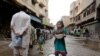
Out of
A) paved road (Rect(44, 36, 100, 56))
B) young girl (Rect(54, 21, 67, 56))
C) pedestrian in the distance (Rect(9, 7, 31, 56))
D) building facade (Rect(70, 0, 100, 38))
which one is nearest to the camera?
pedestrian in the distance (Rect(9, 7, 31, 56))

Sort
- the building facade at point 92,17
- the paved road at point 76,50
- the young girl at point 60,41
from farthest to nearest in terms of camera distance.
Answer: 1. the building facade at point 92,17
2. the paved road at point 76,50
3. the young girl at point 60,41

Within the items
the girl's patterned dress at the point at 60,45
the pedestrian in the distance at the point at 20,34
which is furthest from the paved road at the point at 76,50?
the pedestrian in the distance at the point at 20,34

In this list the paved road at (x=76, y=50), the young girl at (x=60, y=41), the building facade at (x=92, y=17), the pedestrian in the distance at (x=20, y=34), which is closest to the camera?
the pedestrian in the distance at (x=20, y=34)

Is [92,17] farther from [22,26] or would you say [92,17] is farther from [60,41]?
[22,26]

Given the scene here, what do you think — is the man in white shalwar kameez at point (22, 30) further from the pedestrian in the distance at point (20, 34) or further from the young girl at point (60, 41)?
the young girl at point (60, 41)

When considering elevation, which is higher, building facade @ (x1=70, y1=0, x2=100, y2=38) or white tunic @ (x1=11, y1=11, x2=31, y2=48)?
building facade @ (x1=70, y1=0, x2=100, y2=38)

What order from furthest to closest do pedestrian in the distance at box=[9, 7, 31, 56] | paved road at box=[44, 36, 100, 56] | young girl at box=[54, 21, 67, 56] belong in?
paved road at box=[44, 36, 100, 56] < young girl at box=[54, 21, 67, 56] < pedestrian in the distance at box=[9, 7, 31, 56]

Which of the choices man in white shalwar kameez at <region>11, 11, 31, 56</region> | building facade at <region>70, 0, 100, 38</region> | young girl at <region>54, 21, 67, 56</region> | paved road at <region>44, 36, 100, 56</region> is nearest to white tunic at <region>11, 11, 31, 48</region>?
man in white shalwar kameez at <region>11, 11, 31, 56</region>

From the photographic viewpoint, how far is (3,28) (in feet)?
102

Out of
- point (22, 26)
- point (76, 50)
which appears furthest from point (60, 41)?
point (76, 50)

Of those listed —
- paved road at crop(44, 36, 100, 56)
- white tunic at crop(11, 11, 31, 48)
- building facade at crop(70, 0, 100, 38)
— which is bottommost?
paved road at crop(44, 36, 100, 56)

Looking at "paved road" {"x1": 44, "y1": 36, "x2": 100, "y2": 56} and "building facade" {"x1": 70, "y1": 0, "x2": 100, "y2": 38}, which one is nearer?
"paved road" {"x1": 44, "y1": 36, "x2": 100, "y2": 56}

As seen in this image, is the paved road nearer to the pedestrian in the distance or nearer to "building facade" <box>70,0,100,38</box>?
the pedestrian in the distance

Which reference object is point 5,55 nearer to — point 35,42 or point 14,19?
point 14,19
